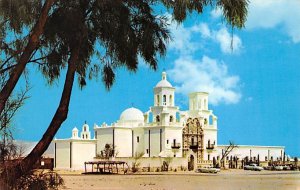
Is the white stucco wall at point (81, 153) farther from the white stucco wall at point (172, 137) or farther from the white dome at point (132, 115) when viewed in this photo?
the white stucco wall at point (172, 137)

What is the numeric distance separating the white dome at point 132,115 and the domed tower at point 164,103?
2645 millimetres

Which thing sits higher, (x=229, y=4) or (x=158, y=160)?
(x=229, y=4)

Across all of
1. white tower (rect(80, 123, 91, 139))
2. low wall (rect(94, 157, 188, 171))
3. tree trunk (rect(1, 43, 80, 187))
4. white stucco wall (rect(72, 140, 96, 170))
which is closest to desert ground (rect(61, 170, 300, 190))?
tree trunk (rect(1, 43, 80, 187))

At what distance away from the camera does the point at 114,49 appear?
35.3 feet

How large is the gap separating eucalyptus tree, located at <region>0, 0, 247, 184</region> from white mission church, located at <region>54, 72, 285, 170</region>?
1482 inches

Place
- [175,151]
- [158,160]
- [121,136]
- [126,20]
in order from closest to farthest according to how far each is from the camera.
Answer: [126,20] < [158,160] < [175,151] < [121,136]

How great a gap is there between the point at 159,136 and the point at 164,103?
10.4ft

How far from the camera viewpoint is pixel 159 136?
50.4 metres

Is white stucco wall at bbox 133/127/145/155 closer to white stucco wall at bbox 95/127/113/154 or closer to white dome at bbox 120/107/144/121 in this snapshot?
white dome at bbox 120/107/144/121

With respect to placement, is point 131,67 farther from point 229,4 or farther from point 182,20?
point 229,4

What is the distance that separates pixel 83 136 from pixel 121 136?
6.79 metres

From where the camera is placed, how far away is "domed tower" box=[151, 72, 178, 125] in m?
50.0

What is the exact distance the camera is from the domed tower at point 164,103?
5003 cm

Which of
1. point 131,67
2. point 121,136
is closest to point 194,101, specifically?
point 121,136
